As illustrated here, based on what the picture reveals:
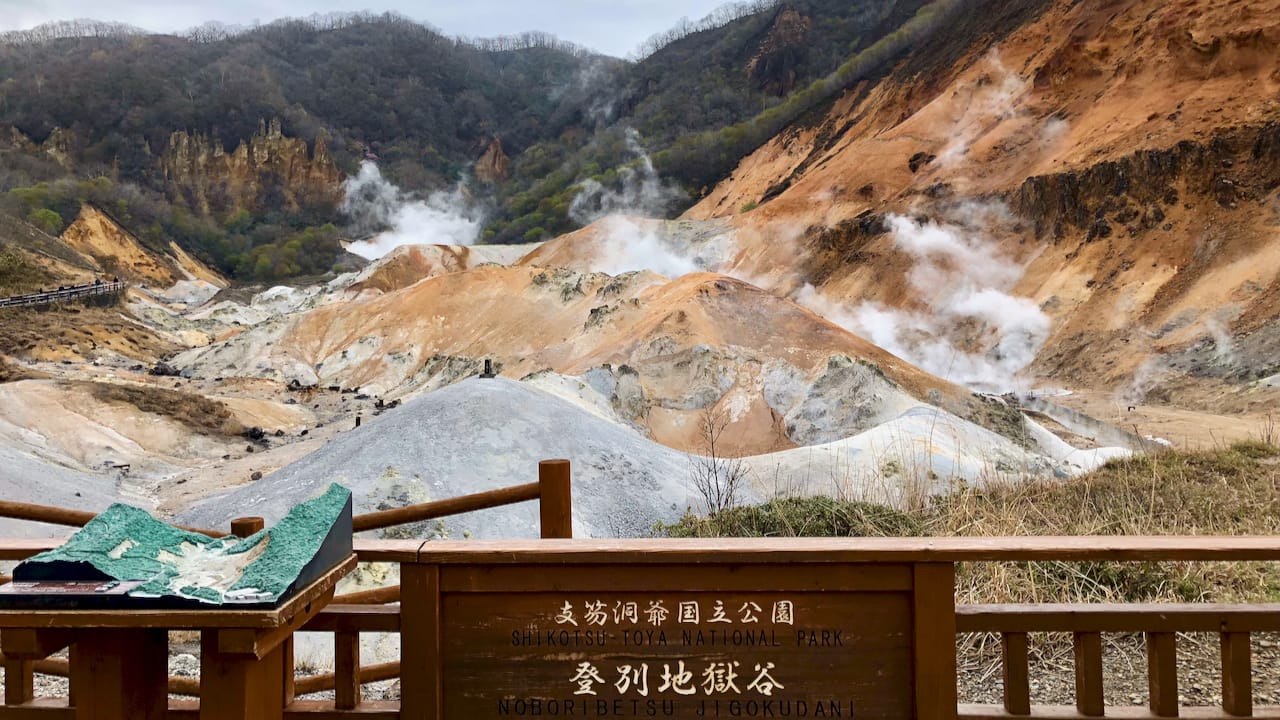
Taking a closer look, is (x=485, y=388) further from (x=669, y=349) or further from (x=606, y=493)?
(x=669, y=349)

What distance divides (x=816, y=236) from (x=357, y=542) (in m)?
32.0

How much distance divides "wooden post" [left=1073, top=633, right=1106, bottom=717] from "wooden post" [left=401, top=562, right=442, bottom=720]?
189 cm

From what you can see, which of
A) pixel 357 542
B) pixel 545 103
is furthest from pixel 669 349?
pixel 545 103

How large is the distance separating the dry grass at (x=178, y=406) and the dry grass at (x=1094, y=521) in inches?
528

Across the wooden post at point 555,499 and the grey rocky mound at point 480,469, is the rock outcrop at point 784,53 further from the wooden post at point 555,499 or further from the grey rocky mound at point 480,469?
the wooden post at point 555,499

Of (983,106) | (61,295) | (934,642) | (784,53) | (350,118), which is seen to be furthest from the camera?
(350,118)

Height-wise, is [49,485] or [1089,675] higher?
[49,485]

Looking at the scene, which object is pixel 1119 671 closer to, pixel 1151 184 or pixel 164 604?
pixel 164 604

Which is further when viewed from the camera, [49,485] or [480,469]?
[49,485]

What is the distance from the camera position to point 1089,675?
8.54ft

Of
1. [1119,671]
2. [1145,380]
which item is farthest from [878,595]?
[1145,380]

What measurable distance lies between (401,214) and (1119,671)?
92.8 m

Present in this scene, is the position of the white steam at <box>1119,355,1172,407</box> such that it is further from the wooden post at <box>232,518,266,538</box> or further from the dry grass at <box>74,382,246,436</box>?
the wooden post at <box>232,518,266,538</box>

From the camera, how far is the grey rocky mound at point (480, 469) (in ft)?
28.8
